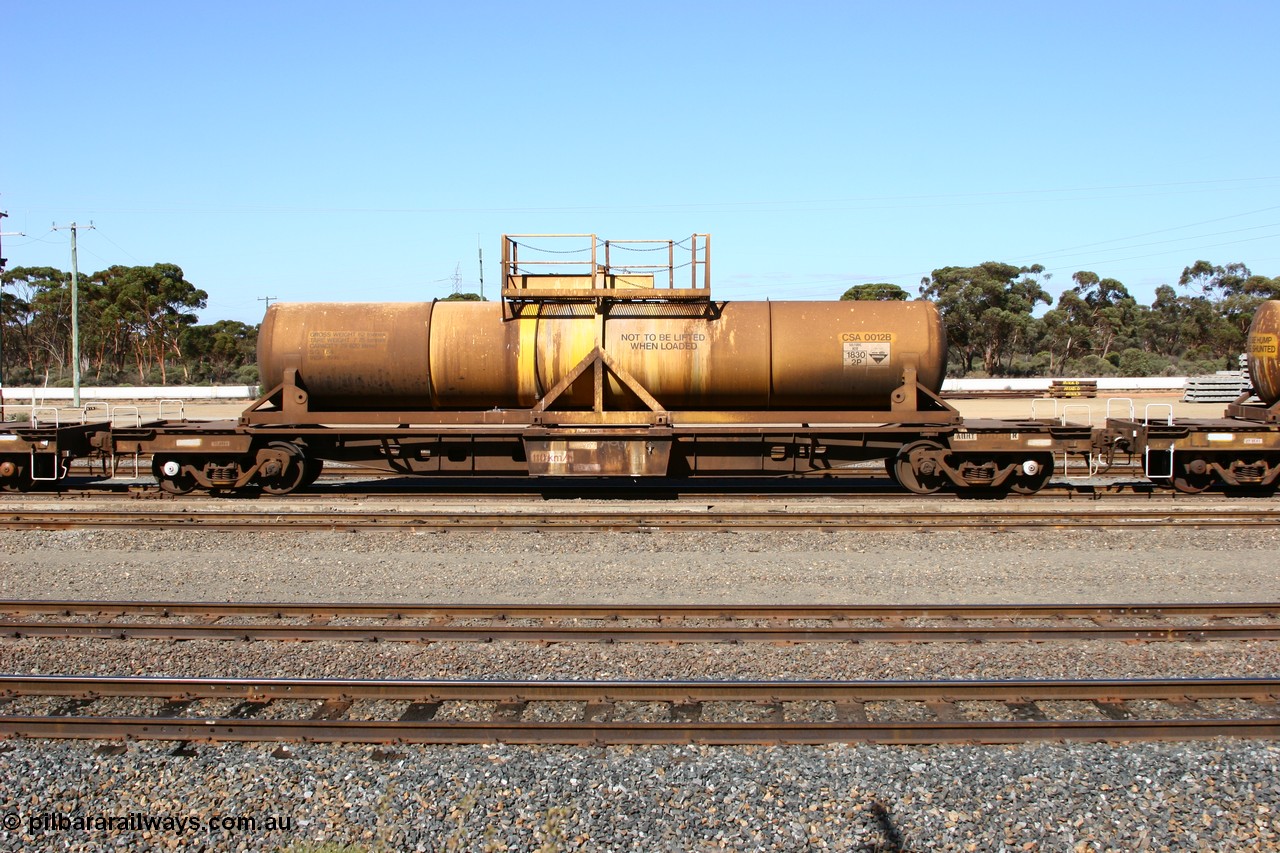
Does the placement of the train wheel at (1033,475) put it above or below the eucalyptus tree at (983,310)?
below

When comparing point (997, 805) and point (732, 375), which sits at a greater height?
point (732, 375)

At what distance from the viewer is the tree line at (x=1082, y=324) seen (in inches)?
2719

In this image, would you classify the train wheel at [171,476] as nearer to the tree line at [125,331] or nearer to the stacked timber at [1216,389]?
the stacked timber at [1216,389]

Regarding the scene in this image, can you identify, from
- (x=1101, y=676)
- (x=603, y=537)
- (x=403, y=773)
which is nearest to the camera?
(x=403, y=773)

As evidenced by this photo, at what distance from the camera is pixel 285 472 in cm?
1469

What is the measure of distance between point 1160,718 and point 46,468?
16675 mm

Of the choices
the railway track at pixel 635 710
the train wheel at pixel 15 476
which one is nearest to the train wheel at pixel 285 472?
the train wheel at pixel 15 476

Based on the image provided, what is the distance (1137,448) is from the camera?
47.3 feet

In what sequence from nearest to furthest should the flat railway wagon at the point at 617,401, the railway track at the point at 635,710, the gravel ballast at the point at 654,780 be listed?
1. the gravel ballast at the point at 654,780
2. the railway track at the point at 635,710
3. the flat railway wagon at the point at 617,401

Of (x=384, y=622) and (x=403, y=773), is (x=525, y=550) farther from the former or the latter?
(x=403, y=773)

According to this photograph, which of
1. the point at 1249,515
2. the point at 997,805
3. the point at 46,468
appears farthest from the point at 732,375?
the point at 46,468

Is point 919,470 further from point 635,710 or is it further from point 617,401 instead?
point 635,710

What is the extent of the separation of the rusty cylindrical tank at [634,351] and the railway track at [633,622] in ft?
21.3

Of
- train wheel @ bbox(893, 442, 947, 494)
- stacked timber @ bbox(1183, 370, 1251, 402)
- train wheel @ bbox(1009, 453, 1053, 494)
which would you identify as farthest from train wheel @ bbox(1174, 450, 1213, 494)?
stacked timber @ bbox(1183, 370, 1251, 402)
